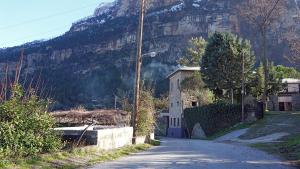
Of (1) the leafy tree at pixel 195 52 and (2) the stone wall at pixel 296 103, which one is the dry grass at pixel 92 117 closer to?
(2) the stone wall at pixel 296 103

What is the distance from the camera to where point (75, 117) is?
1192 inches

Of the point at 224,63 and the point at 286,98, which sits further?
the point at 286,98

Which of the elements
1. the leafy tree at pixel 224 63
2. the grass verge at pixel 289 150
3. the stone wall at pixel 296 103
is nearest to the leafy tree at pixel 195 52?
the stone wall at pixel 296 103

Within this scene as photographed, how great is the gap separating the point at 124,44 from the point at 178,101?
70335 millimetres

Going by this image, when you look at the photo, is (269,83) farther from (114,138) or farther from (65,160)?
(65,160)

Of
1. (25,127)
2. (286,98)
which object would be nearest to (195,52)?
(286,98)

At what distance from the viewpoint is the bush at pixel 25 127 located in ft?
37.9

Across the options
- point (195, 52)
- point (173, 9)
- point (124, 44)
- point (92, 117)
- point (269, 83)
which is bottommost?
point (92, 117)

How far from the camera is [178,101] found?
6412 cm

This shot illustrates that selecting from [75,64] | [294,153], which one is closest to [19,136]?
[294,153]

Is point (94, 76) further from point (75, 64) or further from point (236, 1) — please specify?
point (236, 1)

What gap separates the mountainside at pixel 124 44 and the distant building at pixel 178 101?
35156 millimetres

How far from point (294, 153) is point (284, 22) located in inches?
4166

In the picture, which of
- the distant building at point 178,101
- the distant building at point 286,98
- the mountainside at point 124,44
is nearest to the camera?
the distant building at point 178,101
